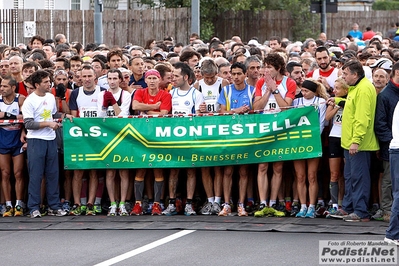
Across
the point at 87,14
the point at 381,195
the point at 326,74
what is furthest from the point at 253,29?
the point at 381,195

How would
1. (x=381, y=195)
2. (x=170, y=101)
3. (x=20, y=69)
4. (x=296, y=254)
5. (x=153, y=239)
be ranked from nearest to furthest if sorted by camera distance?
(x=296, y=254) → (x=153, y=239) → (x=381, y=195) → (x=170, y=101) → (x=20, y=69)

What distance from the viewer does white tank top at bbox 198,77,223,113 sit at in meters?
14.3

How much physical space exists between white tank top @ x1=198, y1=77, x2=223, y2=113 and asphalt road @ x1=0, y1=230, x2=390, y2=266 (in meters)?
2.36

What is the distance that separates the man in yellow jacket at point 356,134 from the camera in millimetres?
12969

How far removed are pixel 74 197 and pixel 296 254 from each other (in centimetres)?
446

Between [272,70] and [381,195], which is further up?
[272,70]

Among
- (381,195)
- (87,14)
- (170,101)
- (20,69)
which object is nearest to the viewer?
(381,195)

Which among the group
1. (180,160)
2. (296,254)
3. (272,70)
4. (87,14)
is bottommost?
(296,254)

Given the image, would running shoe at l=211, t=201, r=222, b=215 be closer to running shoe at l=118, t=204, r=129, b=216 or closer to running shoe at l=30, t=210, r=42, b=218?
running shoe at l=118, t=204, r=129, b=216

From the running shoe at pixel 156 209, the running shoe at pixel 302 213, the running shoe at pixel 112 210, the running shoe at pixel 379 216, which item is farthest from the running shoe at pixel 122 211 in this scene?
the running shoe at pixel 379 216

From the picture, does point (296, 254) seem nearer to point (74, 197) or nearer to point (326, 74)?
Answer: point (74, 197)

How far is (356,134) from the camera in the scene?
42.4 ft

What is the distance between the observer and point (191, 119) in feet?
46.2

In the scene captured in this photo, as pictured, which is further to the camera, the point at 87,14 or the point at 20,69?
the point at 87,14
